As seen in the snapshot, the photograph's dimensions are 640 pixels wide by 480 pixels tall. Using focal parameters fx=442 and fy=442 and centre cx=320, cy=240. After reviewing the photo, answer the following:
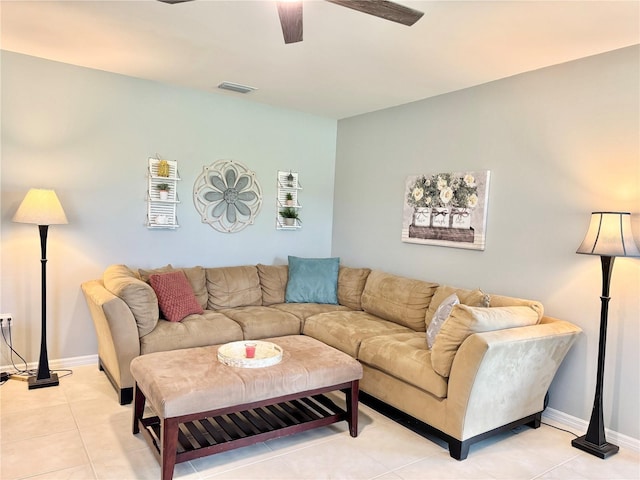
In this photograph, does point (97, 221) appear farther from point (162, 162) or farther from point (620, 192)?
point (620, 192)

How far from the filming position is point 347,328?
11.7ft

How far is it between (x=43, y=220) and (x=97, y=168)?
0.78 metres

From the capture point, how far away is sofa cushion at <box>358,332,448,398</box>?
271 cm

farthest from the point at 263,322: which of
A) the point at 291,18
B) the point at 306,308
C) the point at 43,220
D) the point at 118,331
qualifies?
the point at 291,18

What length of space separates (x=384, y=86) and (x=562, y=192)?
1690 mm

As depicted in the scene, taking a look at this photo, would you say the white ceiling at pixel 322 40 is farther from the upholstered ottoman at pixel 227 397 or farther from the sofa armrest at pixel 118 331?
the upholstered ottoman at pixel 227 397

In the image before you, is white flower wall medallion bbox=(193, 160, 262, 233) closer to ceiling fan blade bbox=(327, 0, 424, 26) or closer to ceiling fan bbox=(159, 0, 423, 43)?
ceiling fan bbox=(159, 0, 423, 43)

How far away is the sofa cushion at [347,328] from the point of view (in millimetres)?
3432

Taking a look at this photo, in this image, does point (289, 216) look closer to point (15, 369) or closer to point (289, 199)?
point (289, 199)

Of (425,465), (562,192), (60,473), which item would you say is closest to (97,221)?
(60,473)

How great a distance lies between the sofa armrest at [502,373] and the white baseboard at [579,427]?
368mm

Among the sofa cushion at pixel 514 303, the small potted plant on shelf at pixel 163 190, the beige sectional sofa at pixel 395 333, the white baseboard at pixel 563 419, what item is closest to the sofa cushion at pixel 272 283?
the beige sectional sofa at pixel 395 333

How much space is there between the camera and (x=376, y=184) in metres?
4.78

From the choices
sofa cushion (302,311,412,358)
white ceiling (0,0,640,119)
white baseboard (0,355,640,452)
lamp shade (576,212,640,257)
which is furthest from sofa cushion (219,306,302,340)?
lamp shade (576,212,640,257)
